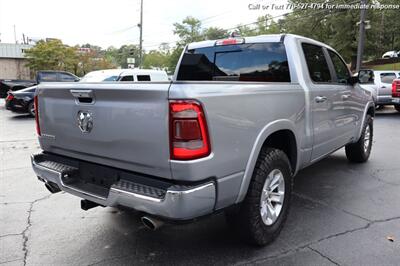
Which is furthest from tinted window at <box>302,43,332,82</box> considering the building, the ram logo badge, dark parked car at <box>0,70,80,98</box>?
the building

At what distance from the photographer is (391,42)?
39781 millimetres

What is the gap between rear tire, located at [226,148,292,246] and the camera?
301cm

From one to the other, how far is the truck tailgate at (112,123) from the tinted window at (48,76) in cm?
1822

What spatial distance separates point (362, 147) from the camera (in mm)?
6113

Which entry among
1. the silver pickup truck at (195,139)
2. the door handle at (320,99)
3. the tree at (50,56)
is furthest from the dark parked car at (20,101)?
the tree at (50,56)

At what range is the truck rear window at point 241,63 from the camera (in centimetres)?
416

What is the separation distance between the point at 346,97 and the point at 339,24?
30461mm

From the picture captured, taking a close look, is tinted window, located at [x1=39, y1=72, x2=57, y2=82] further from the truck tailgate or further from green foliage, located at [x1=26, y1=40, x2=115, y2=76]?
the truck tailgate

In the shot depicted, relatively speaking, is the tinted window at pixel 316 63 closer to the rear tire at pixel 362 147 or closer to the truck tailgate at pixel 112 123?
the rear tire at pixel 362 147

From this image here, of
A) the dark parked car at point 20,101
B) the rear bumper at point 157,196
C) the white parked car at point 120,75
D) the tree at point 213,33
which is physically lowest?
the dark parked car at point 20,101

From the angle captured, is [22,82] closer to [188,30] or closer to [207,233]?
[207,233]

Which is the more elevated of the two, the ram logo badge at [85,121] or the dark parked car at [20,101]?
the ram logo badge at [85,121]

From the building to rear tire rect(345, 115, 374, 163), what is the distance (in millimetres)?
40104

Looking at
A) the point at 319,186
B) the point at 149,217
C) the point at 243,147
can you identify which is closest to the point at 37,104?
the point at 149,217
